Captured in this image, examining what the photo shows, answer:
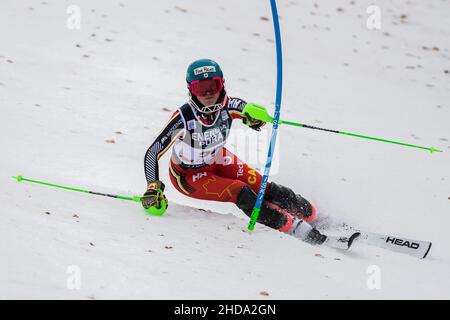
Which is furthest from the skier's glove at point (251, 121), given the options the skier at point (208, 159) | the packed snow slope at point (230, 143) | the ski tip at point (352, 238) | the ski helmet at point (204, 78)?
the ski tip at point (352, 238)

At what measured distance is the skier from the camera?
518 centimetres

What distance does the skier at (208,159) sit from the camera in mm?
5176

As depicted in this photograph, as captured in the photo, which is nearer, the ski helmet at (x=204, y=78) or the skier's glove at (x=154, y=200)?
the ski helmet at (x=204, y=78)

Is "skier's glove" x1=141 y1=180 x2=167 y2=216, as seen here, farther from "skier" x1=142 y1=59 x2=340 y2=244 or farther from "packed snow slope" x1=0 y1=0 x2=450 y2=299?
"packed snow slope" x1=0 y1=0 x2=450 y2=299

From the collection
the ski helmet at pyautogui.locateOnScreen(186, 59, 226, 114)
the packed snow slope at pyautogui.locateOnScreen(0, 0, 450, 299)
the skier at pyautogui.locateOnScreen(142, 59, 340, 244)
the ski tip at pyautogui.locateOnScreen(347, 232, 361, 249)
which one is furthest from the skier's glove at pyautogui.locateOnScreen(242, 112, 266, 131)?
the ski tip at pyautogui.locateOnScreen(347, 232, 361, 249)

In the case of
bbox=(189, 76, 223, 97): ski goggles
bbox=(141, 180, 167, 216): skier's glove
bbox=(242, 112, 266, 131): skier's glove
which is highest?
bbox=(189, 76, 223, 97): ski goggles

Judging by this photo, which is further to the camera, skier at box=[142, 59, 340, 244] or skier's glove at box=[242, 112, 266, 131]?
skier's glove at box=[242, 112, 266, 131]

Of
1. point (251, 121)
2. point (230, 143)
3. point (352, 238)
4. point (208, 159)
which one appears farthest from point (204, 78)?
point (230, 143)

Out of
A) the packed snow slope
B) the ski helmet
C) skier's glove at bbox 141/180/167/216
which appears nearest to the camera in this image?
the packed snow slope

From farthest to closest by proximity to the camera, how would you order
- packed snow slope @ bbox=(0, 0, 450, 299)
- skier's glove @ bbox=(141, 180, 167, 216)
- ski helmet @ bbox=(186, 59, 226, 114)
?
skier's glove @ bbox=(141, 180, 167, 216)
ski helmet @ bbox=(186, 59, 226, 114)
packed snow slope @ bbox=(0, 0, 450, 299)

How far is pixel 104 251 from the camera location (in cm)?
448

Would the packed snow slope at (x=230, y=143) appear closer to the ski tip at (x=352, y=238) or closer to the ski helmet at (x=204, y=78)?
the ski tip at (x=352, y=238)

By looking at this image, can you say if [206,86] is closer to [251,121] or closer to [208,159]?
[251,121]

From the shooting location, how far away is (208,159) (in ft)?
18.3
